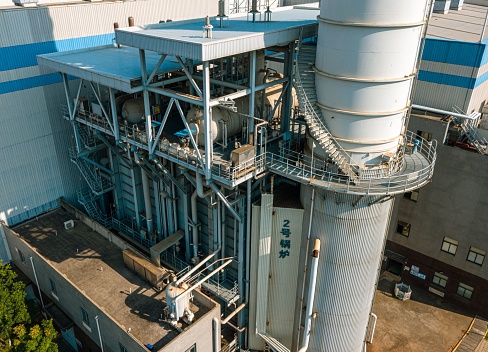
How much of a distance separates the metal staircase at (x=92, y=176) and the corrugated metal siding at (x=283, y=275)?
13888mm

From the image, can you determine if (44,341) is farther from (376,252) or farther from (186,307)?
(376,252)

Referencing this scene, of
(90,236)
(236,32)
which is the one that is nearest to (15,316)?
(90,236)

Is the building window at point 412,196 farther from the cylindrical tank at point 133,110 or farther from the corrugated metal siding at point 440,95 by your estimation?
→ the cylindrical tank at point 133,110

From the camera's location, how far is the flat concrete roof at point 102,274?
22.7 meters

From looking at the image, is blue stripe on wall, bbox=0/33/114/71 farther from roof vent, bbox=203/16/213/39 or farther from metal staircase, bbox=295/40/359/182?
metal staircase, bbox=295/40/359/182

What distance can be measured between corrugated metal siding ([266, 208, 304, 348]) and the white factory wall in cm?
1752

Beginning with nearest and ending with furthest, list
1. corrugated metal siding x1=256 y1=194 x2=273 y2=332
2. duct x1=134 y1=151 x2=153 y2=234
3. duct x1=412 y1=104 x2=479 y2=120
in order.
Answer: corrugated metal siding x1=256 y1=194 x2=273 y2=332 → duct x1=134 y1=151 x2=153 y2=234 → duct x1=412 y1=104 x2=479 y2=120

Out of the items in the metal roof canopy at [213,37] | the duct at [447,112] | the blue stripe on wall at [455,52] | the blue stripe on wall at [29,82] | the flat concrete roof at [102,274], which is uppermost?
the metal roof canopy at [213,37]

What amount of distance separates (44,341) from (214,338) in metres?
9.11

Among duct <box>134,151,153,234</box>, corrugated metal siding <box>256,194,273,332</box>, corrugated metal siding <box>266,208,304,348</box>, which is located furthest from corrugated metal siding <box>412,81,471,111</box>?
duct <box>134,151,153,234</box>

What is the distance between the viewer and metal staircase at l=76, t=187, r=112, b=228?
32125 millimetres

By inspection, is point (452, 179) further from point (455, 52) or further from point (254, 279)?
point (254, 279)

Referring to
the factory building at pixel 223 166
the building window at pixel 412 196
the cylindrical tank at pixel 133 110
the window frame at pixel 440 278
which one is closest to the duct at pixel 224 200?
the factory building at pixel 223 166

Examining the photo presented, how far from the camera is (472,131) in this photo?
29.2 metres
